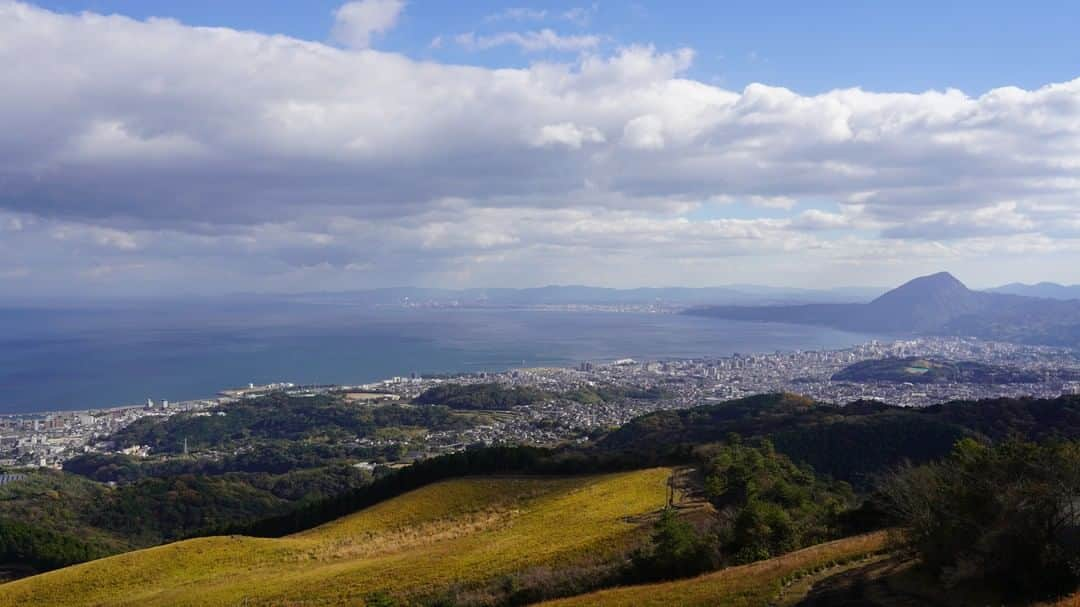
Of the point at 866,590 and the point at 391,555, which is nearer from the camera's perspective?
the point at 866,590

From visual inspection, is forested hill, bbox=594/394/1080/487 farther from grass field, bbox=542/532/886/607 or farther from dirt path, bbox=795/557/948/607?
dirt path, bbox=795/557/948/607

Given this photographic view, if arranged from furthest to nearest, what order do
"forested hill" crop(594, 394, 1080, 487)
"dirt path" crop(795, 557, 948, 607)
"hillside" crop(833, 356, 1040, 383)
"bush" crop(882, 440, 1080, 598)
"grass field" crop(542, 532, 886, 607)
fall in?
"hillside" crop(833, 356, 1040, 383) < "forested hill" crop(594, 394, 1080, 487) < "grass field" crop(542, 532, 886, 607) < "dirt path" crop(795, 557, 948, 607) < "bush" crop(882, 440, 1080, 598)

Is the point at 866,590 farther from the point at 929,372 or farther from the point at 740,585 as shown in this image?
the point at 929,372

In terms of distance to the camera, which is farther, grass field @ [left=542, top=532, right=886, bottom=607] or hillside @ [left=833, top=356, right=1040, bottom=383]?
hillside @ [left=833, top=356, right=1040, bottom=383]

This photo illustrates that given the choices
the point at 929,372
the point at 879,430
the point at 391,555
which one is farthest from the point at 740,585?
the point at 929,372

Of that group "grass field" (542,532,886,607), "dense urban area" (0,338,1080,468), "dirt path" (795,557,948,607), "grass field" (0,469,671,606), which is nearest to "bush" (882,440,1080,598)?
"dirt path" (795,557,948,607)

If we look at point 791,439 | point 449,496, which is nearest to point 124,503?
point 449,496
